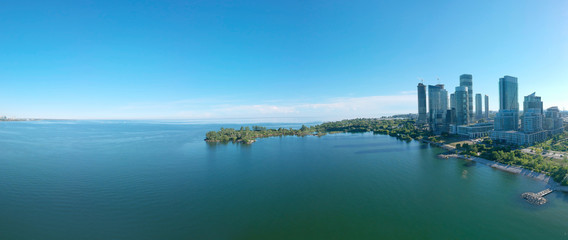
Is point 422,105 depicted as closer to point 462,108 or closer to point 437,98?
point 437,98

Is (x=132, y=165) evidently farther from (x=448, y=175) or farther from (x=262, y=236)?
(x=448, y=175)

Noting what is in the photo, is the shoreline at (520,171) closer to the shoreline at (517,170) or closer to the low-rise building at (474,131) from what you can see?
the shoreline at (517,170)

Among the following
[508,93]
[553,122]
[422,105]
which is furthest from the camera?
[422,105]

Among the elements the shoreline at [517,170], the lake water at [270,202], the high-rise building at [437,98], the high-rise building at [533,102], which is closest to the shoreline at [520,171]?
the shoreline at [517,170]

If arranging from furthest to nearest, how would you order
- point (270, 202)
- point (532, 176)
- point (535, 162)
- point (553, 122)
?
point (553, 122)
point (535, 162)
point (532, 176)
point (270, 202)

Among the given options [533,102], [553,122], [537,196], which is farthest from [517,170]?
Answer: [533,102]

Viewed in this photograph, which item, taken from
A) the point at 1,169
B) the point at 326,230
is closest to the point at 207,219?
the point at 326,230
